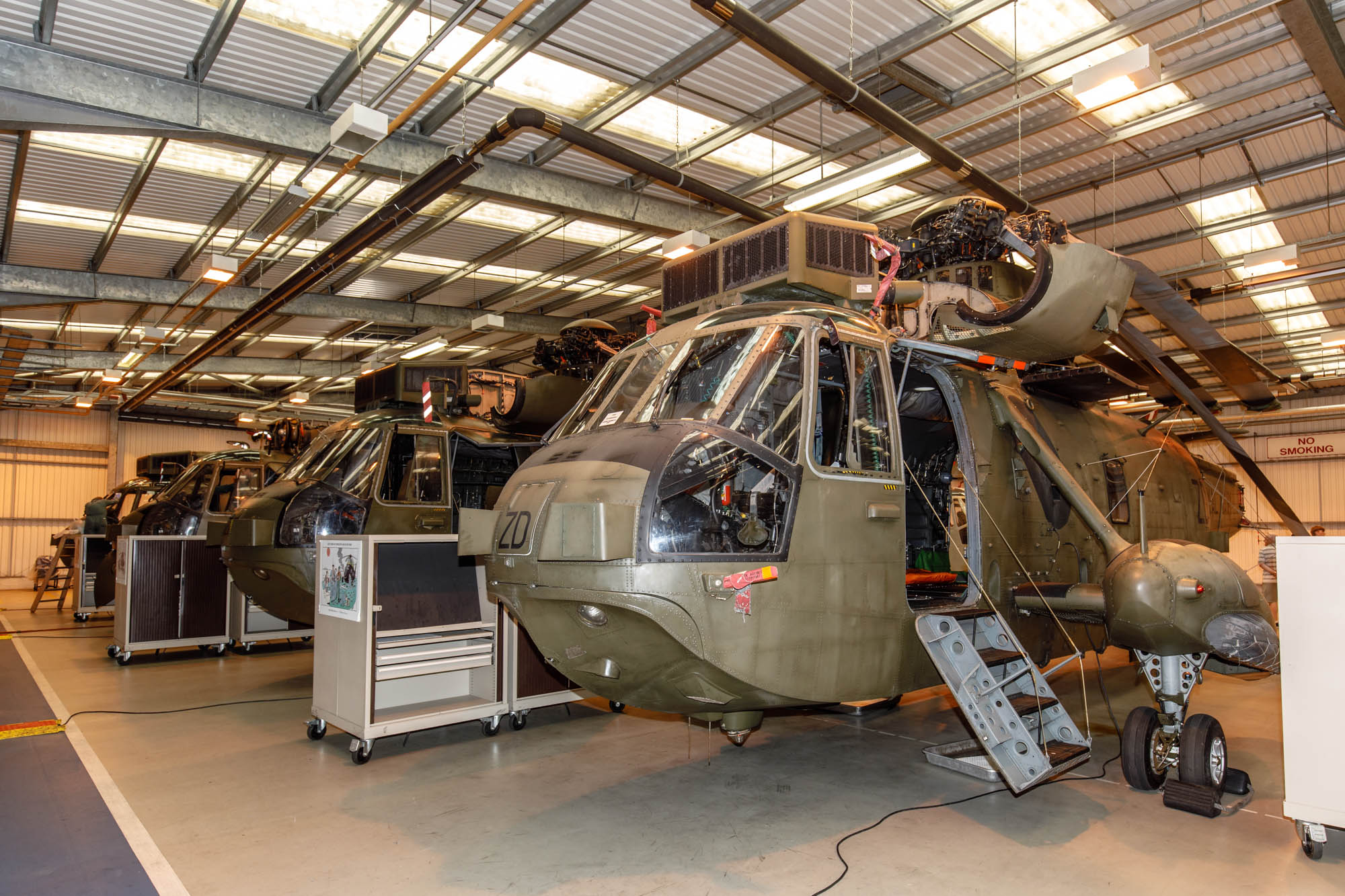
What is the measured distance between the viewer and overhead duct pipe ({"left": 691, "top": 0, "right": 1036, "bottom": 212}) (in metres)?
6.32

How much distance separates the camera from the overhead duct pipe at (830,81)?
6.32 meters

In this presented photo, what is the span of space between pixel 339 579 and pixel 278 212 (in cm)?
710

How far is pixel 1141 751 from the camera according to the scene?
5.55 m

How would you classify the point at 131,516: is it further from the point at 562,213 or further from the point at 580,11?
the point at 580,11

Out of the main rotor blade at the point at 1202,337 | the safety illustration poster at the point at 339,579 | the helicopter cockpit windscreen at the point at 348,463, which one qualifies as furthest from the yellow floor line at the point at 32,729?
the main rotor blade at the point at 1202,337

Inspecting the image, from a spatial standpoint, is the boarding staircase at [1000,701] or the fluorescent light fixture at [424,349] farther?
the fluorescent light fixture at [424,349]

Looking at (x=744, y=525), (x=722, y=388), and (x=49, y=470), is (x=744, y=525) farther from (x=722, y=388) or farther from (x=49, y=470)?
(x=49, y=470)

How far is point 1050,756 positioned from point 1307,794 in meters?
1.24

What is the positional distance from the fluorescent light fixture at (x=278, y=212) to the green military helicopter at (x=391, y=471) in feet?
7.37

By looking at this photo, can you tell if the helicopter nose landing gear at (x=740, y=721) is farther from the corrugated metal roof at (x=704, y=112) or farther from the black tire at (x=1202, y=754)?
the corrugated metal roof at (x=704, y=112)

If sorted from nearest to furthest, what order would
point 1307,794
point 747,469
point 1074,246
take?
point 1307,794 < point 747,469 < point 1074,246

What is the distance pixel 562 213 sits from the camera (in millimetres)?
11398

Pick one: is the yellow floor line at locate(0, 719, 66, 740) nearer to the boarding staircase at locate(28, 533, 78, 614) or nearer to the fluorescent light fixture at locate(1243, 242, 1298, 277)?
the boarding staircase at locate(28, 533, 78, 614)

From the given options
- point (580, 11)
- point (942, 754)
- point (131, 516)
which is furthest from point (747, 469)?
point (131, 516)
